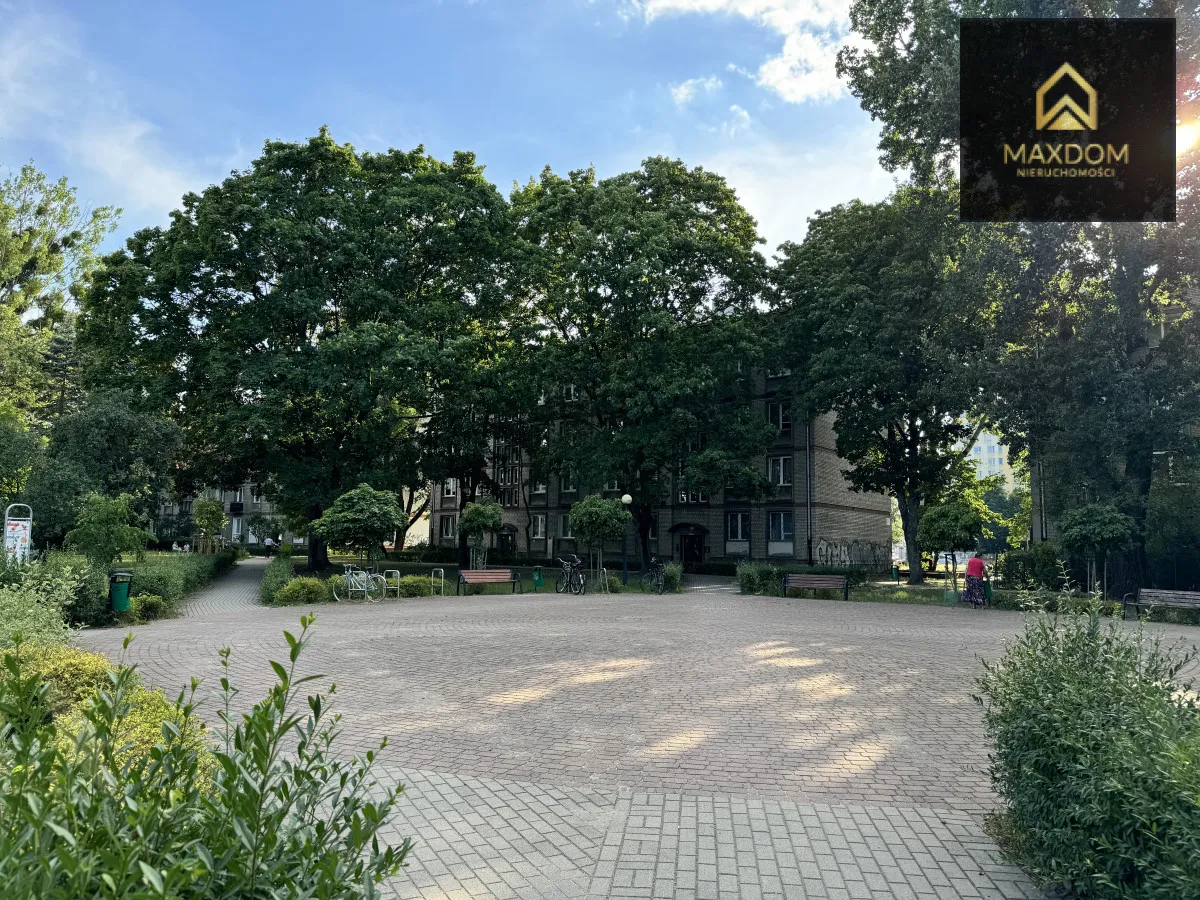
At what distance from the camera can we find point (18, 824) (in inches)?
80.3

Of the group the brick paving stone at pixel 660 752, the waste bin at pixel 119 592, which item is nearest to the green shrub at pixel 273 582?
the waste bin at pixel 119 592

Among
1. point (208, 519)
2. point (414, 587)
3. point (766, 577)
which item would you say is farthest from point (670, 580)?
point (208, 519)

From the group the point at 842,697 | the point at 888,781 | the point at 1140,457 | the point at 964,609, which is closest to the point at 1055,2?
the point at 1140,457

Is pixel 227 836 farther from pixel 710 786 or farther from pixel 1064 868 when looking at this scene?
pixel 710 786

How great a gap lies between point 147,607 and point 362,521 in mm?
7412

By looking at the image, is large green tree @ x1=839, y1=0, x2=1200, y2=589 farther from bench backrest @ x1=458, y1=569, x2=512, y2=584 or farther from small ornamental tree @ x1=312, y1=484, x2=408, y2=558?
small ornamental tree @ x1=312, y1=484, x2=408, y2=558

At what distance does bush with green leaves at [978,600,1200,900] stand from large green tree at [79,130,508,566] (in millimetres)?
25047

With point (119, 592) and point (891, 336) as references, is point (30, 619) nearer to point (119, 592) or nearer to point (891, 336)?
point (119, 592)

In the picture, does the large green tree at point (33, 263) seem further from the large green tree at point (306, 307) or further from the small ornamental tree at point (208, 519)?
the small ornamental tree at point (208, 519)

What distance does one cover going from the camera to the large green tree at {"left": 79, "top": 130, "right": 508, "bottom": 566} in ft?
91.8

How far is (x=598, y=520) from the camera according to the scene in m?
26.5

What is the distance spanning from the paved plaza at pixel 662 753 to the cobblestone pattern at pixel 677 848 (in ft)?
0.05

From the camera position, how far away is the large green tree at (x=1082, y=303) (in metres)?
21.5
